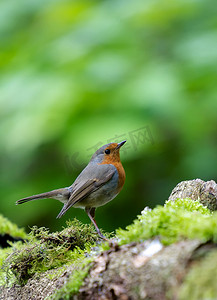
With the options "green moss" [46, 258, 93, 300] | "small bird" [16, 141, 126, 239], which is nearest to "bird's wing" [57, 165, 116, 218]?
"small bird" [16, 141, 126, 239]

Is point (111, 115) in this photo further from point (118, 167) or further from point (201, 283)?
point (201, 283)

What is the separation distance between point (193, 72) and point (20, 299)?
408 centimetres

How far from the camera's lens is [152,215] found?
2055 millimetres

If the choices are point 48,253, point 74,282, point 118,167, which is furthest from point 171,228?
point 118,167

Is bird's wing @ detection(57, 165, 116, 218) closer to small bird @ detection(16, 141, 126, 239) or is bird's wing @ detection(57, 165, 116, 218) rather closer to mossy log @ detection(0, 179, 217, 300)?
small bird @ detection(16, 141, 126, 239)

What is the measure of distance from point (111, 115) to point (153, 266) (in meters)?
3.64

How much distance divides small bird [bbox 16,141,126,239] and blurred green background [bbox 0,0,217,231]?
103 centimetres

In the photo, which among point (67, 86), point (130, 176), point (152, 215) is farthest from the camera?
point (67, 86)

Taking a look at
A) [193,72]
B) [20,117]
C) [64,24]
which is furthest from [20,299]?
[64,24]

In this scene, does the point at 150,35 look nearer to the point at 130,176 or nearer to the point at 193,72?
the point at 193,72

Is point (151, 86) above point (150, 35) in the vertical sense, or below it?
below

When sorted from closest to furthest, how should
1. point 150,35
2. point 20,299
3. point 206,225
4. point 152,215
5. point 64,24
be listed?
1. point 206,225
2. point 152,215
3. point 20,299
4. point 150,35
5. point 64,24

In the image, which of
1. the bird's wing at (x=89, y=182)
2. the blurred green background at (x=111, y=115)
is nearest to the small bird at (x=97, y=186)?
the bird's wing at (x=89, y=182)

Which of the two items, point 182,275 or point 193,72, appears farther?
point 193,72
